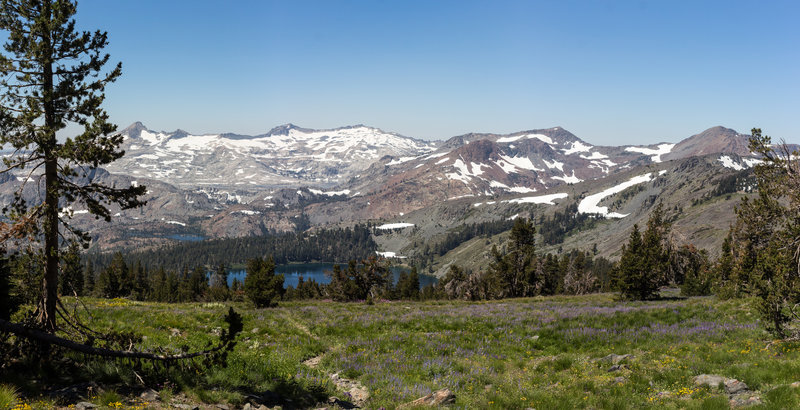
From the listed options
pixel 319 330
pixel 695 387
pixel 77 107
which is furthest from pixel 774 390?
pixel 77 107

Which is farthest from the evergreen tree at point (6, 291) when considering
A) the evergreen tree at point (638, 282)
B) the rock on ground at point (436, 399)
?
the evergreen tree at point (638, 282)

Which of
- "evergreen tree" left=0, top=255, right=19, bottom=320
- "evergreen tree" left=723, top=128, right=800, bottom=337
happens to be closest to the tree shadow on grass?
"evergreen tree" left=0, top=255, right=19, bottom=320

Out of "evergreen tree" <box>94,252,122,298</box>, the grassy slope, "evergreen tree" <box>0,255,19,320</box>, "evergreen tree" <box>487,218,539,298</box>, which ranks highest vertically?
"evergreen tree" <box>0,255,19,320</box>

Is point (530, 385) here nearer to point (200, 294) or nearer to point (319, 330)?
point (319, 330)

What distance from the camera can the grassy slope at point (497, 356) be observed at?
11633mm

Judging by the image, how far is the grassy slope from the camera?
38.2ft

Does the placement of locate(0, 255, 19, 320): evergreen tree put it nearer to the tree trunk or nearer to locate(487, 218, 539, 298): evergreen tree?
the tree trunk

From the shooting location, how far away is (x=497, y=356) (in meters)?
17.8

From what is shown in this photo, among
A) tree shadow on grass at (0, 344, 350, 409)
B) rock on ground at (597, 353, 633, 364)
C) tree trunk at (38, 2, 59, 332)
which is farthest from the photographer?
rock on ground at (597, 353, 633, 364)

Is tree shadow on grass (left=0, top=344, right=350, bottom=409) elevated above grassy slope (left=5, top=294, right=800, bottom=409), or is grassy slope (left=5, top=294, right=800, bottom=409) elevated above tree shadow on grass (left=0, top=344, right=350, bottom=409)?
tree shadow on grass (left=0, top=344, right=350, bottom=409)

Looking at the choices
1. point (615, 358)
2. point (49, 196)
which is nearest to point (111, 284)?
point (49, 196)

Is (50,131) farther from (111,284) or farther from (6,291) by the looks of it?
(111,284)

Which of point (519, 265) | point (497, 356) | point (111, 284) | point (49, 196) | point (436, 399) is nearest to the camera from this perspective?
point (436, 399)

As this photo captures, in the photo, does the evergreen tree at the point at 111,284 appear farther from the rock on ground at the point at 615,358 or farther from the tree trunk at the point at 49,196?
the rock on ground at the point at 615,358
